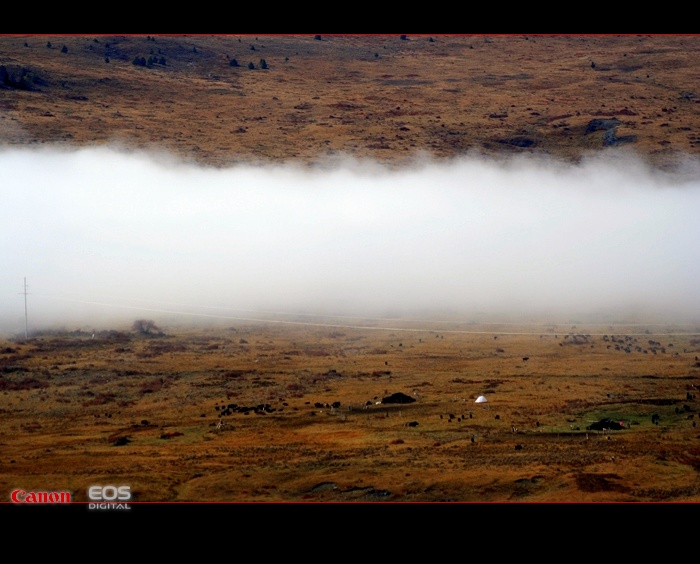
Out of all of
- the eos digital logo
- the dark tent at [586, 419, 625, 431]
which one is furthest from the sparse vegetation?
the eos digital logo

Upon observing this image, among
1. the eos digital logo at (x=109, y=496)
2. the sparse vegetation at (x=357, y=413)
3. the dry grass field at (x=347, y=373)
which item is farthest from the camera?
the dry grass field at (x=347, y=373)

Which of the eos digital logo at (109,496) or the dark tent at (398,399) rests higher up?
the dark tent at (398,399)

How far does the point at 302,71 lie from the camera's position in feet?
500

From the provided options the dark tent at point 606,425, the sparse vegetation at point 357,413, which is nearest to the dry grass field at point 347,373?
the sparse vegetation at point 357,413

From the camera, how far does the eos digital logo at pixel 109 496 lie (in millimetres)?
35312

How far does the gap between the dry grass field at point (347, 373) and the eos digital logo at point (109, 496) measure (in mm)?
747

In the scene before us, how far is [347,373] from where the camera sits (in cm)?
6253

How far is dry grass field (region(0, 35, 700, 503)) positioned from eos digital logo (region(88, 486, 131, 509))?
2.45 ft

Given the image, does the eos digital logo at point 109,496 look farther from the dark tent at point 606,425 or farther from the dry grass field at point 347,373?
the dark tent at point 606,425

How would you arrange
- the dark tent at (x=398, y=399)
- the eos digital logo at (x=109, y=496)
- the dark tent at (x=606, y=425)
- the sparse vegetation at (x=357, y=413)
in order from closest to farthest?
the eos digital logo at (x=109, y=496), the sparse vegetation at (x=357, y=413), the dark tent at (x=606, y=425), the dark tent at (x=398, y=399)

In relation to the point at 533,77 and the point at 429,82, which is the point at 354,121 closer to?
the point at 429,82

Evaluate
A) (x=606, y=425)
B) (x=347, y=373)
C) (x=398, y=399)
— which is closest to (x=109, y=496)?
(x=398, y=399)

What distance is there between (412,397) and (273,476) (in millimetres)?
14706

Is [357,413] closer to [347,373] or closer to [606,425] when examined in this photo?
[347,373]
